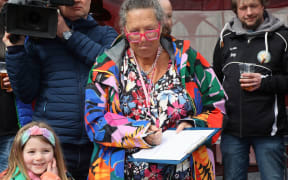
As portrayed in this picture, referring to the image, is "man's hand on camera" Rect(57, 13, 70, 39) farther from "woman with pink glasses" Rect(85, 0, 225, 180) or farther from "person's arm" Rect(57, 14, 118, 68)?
"woman with pink glasses" Rect(85, 0, 225, 180)

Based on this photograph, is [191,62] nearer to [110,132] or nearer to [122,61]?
[122,61]

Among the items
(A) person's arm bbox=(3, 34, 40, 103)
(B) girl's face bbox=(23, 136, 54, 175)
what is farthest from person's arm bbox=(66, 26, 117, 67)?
(B) girl's face bbox=(23, 136, 54, 175)

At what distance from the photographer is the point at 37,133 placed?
2283 millimetres

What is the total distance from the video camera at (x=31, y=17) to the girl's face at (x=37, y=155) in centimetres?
62

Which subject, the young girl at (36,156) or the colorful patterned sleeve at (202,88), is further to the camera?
the young girl at (36,156)

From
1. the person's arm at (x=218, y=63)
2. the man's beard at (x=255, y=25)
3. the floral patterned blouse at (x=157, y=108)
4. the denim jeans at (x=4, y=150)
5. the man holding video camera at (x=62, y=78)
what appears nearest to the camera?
the floral patterned blouse at (x=157, y=108)

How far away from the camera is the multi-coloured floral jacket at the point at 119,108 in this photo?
6.23 ft

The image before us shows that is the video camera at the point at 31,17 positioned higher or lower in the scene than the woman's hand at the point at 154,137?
higher

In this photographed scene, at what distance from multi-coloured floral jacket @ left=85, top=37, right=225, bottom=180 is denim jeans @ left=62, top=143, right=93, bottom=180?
240 mm

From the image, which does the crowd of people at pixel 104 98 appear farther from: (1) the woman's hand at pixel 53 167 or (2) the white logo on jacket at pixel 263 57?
(2) the white logo on jacket at pixel 263 57

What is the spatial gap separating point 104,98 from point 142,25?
1.27ft

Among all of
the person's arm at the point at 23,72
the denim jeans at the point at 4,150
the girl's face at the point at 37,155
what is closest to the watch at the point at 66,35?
the person's arm at the point at 23,72

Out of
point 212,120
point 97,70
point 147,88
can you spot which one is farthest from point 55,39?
point 212,120

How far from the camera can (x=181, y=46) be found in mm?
2090
